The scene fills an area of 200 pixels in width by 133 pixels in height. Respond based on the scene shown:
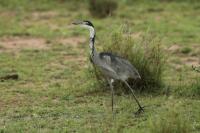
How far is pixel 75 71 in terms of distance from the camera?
12469mm

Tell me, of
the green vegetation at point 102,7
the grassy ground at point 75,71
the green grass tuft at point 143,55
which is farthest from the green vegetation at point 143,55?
the green vegetation at point 102,7

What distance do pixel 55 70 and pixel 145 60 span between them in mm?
2383

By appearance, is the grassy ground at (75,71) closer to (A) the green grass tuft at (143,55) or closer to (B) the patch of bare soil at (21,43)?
(B) the patch of bare soil at (21,43)

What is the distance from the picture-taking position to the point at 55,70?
12.6m

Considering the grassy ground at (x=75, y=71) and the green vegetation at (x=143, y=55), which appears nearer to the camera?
the grassy ground at (x=75, y=71)

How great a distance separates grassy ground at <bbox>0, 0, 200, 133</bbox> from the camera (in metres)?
8.88

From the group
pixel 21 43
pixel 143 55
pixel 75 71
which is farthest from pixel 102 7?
pixel 143 55

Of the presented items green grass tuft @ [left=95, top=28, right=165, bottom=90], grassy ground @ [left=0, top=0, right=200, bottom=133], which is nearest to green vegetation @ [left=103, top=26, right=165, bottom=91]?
green grass tuft @ [left=95, top=28, right=165, bottom=90]

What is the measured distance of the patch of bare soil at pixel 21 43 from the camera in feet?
47.3

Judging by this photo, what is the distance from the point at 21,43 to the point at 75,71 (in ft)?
9.17

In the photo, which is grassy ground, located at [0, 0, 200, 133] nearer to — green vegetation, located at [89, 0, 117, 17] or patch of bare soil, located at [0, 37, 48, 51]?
patch of bare soil, located at [0, 37, 48, 51]

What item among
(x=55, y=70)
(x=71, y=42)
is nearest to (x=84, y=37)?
(x=71, y=42)

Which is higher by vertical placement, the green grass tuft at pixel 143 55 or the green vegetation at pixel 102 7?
the green grass tuft at pixel 143 55

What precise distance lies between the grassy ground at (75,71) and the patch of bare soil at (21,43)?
0.02 m
